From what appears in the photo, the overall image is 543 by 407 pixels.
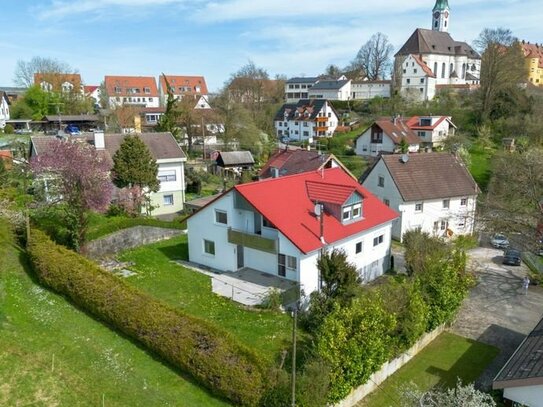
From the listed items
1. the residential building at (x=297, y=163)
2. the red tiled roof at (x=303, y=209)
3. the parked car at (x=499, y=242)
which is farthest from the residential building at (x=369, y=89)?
the red tiled roof at (x=303, y=209)

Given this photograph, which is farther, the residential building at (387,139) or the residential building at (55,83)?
the residential building at (55,83)

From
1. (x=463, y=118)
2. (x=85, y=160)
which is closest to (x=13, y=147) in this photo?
(x=85, y=160)

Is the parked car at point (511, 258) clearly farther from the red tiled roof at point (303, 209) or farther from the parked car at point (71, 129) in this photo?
the parked car at point (71, 129)

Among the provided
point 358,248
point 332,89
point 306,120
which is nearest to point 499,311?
point 358,248

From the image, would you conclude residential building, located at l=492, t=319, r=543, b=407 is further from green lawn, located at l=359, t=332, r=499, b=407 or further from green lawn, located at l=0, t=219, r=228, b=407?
green lawn, located at l=0, t=219, r=228, b=407

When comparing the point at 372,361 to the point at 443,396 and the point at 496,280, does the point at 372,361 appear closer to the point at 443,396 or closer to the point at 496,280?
the point at 443,396
